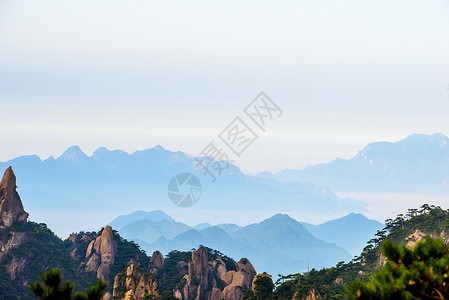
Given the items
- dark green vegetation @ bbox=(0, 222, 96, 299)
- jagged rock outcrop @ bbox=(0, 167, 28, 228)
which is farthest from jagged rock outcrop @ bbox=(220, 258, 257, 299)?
jagged rock outcrop @ bbox=(0, 167, 28, 228)

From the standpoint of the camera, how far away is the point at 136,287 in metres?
79.9

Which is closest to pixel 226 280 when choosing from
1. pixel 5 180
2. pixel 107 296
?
pixel 107 296

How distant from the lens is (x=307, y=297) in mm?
77125

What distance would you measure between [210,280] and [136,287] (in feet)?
68.4

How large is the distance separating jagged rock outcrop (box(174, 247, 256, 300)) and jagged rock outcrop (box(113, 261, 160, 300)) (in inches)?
551

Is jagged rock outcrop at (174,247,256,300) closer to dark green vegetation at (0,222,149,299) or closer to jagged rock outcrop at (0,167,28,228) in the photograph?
dark green vegetation at (0,222,149,299)

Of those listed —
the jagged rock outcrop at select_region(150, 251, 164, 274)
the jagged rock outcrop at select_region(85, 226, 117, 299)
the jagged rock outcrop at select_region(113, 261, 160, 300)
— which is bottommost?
the jagged rock outcrop at select_region(113, 261, 160, 300)

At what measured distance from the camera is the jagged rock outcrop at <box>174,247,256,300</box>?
94000 mm

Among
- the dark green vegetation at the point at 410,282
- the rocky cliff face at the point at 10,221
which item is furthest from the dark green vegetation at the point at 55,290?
the rocky cliff face at the point at 10,221

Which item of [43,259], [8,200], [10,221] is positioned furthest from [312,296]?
[8,200]

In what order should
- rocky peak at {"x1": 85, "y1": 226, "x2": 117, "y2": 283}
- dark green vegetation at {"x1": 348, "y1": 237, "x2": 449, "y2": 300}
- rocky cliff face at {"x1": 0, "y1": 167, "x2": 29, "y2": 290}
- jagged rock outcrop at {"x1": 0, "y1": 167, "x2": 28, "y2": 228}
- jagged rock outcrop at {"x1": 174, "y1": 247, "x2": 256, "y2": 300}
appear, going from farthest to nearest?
rocky peak at {"x1": 85, "y1": 226, "x2": 117, "y2": 283} < jagged rock outcrop at {"x1": 0, "y1": 167, "x2": 28, "y2": 228} < rocky cliff face at {"x1": 0, "y1": 167, "x2": 29, "y2": 290} < jagged rock outcrop at {"x1": 174, "y1": 247, "x2": 256, "y2": 300} < dark green vegetation at {"x1": 348, "y1": 237, "x2": 449, "y2": 300}

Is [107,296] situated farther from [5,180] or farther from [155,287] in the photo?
[5,180]

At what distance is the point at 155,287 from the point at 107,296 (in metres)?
18.2

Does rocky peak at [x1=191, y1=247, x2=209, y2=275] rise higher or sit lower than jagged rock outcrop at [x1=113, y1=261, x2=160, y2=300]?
higher
